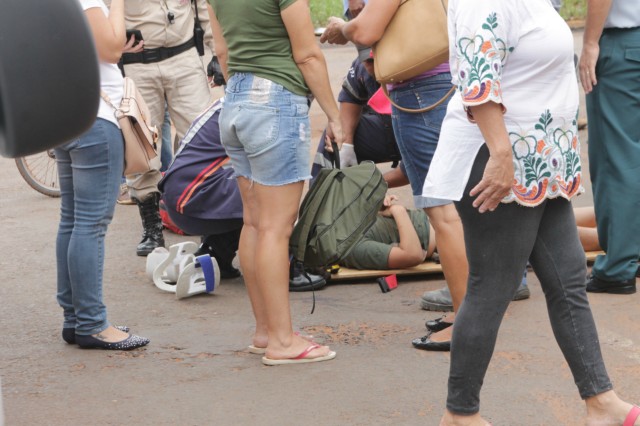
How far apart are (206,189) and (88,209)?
3.79ft

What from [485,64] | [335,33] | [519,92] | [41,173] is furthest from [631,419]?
[41,173]

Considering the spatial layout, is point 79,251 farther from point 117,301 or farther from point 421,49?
point 421,49

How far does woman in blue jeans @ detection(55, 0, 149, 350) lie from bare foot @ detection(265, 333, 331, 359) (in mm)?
705

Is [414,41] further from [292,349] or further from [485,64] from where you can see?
[292,349]

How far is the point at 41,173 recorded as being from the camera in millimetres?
8891

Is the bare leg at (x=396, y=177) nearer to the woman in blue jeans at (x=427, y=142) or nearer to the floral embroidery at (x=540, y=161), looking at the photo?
the woman in blue jeans at (x=427, y=142)

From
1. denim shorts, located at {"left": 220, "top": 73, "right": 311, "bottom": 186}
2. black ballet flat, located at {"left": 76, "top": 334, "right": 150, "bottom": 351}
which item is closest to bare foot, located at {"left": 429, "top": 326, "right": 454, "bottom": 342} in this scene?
denim shorts, located at {"left": 220, "top": 73, "right": 311, "bottom": 186}

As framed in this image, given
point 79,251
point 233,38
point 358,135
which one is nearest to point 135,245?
point 358,135

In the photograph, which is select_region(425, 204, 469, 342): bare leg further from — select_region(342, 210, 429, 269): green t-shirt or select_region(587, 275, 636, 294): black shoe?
select_region(342, 210, 429, 269): green t-shirt

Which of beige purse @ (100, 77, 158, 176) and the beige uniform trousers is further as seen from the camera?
the beige uniform trousers

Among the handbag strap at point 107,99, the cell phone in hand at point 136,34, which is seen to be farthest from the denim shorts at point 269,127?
the cell phone in hand at point 136,34

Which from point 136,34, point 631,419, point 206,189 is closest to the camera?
point 631,419

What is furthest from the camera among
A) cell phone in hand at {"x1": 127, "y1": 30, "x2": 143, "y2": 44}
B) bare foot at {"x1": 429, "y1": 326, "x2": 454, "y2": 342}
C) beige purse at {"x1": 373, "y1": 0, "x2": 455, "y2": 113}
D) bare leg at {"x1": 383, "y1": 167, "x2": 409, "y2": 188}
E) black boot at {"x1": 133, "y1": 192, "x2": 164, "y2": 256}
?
black boot at {"x1": 133, "y1": 192, "x2": 164, "y2": 256}

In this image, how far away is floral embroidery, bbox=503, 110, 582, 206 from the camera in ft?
11.7
